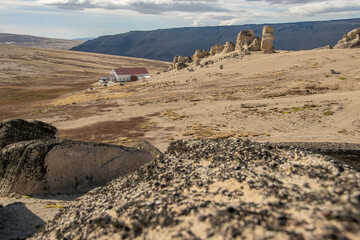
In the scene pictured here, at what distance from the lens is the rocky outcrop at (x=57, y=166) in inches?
538

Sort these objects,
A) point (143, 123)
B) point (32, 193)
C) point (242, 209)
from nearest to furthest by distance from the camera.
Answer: point (242, 209) → point (32, 193) → point (143, 123)

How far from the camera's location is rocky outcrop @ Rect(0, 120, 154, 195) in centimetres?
1367

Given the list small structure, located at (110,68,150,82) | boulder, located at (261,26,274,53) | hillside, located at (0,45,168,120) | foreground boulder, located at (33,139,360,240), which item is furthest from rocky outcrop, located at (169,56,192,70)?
foreground boulder, located at (33,139,360,240)

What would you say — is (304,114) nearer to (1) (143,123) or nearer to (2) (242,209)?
(1) (143,123)

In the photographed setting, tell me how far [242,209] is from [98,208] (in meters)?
4.82

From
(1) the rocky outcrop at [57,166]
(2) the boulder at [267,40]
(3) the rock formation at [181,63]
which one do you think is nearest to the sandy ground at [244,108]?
(1) the rocky outcrop at [57,166]

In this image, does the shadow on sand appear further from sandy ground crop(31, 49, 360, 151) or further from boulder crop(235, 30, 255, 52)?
boulder crop(235, 30, 255, 52)

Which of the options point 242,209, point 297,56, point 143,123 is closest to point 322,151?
point 242,209

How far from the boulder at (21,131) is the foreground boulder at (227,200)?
322 inches

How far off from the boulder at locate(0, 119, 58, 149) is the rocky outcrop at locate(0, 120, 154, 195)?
2091mm

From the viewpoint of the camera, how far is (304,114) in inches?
1166

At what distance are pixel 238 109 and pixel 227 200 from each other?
88.9 ft

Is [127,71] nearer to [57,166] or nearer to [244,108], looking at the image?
[244,108]

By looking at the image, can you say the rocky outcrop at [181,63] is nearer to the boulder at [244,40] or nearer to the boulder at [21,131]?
the boulder at [244,40]
